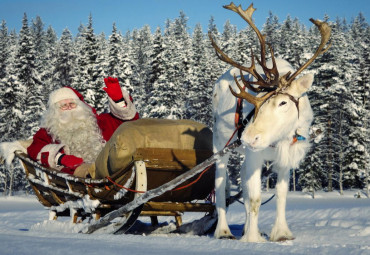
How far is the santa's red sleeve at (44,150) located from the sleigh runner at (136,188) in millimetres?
132

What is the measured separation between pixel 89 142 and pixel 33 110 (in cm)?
3836

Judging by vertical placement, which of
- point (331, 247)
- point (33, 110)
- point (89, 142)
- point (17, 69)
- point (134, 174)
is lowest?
point (331, 247)

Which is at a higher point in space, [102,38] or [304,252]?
[102,38]

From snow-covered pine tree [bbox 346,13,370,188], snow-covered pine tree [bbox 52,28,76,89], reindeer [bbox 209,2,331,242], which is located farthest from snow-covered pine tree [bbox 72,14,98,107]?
reindeer [bbox 209,2,331,242]

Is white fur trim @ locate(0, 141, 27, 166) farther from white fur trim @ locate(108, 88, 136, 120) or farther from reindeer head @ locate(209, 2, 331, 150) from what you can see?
reindeer head @ locate(209, 2, 331, 150)

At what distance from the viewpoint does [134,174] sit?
630cm

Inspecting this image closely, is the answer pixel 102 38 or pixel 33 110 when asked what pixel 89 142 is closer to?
pixel 33 110

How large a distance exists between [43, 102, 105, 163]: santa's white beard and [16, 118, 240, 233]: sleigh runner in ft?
2.36

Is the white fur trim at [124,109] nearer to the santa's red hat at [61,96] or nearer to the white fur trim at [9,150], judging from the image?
the santa's red hat at [61,96]

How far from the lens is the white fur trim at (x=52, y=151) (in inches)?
304

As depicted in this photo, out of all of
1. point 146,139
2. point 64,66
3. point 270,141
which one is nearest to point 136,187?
point 146,139

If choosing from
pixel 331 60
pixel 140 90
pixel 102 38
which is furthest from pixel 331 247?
pixel 102 38

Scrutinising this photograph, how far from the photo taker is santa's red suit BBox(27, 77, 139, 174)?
25.5 ft

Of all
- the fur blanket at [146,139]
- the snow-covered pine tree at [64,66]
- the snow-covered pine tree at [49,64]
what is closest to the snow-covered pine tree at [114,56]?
the snow-covered pine tree at [49,64]
